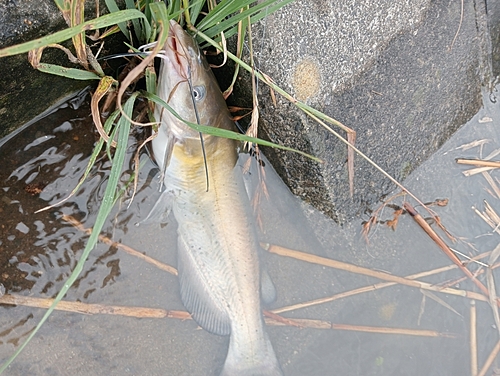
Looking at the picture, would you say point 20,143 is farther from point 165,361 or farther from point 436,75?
point 436,75

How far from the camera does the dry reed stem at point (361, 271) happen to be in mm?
2545

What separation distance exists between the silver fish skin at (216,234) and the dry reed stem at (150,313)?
163 millimetres

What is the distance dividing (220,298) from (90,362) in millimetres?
701

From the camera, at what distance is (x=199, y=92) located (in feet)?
6.50

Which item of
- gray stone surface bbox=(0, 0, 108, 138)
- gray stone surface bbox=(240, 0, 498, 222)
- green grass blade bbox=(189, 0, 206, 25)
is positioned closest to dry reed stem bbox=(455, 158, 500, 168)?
gray stone surface bbox=(240, 0, 498, 222)

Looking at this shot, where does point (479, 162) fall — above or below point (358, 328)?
above

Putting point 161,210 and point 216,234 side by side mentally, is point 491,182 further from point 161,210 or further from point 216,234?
point 161,210

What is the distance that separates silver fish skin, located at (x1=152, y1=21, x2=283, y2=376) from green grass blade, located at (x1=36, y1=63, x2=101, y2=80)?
0.33 metres

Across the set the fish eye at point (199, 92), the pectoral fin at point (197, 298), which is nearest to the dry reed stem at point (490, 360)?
the pectoral fin at point (197, 298)

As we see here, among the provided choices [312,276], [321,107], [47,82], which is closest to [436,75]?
[321,107]

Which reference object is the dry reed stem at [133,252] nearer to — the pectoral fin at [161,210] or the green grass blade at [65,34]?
the pectoral fin at [161,210]

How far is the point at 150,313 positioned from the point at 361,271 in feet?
3.70

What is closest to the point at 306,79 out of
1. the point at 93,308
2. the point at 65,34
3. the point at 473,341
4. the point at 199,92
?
the point at 199,92

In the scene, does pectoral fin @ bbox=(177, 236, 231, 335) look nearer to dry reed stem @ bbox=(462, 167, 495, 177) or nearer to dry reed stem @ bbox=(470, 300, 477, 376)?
dry reed stem @ bbox=(470, 300, 477, 376)
